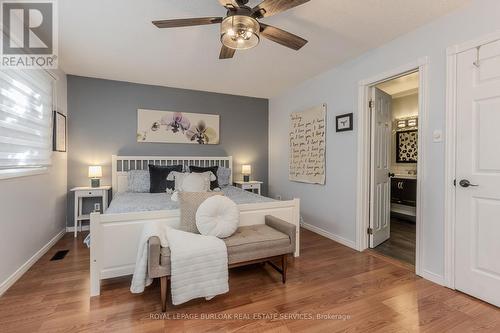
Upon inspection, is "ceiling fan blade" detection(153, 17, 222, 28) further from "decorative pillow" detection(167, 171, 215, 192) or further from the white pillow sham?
"decorative pillow" detection(167, 171, 215, 192)

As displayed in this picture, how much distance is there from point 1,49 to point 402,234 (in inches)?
198

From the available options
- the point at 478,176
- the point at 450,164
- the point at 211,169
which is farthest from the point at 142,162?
the point at 478,176

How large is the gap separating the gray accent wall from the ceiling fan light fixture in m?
2.72

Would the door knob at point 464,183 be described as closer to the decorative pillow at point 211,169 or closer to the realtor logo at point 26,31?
the decorative pillow at point 211,169

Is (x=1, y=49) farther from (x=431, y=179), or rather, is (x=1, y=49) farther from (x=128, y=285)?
(x=431, y=179)

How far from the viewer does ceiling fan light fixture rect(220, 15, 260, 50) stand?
165 centimetres

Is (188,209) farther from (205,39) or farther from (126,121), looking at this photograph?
(126,121)

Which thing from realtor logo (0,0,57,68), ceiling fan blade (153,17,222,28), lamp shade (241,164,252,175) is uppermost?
realtor logo (0,0,57,68)

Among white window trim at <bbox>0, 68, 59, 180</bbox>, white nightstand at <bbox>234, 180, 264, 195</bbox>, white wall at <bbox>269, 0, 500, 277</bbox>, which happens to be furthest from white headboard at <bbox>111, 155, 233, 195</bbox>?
white wall at <bbox>269, 0, 500, 277</bbox>

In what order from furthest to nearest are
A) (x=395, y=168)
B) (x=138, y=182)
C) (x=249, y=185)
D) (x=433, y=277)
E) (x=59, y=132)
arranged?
1. (x=395, y=168)
2. (x=249, y=185)
3. (x=138, y=182)
4. (x=59, y=132)
5. (x=433, y=277)

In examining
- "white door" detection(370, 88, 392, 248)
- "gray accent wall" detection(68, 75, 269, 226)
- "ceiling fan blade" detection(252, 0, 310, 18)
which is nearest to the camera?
"ceiling fan blade" detection(252, 0, 310, 18)

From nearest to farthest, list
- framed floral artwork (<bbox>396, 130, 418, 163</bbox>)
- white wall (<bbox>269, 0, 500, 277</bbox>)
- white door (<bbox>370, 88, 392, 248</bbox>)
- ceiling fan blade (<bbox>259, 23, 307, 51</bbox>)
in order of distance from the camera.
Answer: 1. ceiling fan blade (<bbox>259, 23, 307, 51</bbox>)
2. white wall (<bbox>269, 0, 500, 277</bbox>)
3. white door (<bbox>370, 88, 392, 248</bbox>)
4. framed floral artwork (<bbox>396, 130, 418, 163</bbox>)

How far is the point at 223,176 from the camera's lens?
4148 millimetres

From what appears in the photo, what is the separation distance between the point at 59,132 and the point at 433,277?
15.1 feet
